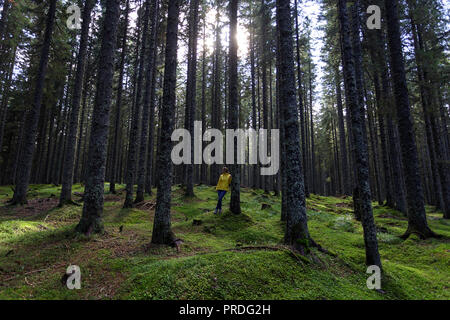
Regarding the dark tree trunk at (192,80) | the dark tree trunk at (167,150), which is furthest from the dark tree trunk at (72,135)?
the dark tree trunk at (167,150)

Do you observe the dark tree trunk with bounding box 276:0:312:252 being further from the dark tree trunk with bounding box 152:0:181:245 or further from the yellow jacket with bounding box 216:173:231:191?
the yellow jacket with bounding box 216:173:231:191

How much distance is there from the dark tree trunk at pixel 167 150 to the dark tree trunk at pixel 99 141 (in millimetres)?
2061

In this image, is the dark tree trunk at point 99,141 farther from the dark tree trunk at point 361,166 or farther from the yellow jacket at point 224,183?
the dark tree trunk at point 361,166

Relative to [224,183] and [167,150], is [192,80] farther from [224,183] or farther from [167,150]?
[167,150]

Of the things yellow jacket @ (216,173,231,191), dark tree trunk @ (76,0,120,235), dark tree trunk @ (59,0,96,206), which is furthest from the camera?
dark tree trunk @ (59,0,96,206)

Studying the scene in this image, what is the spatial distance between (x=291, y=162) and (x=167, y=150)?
12.2 feet

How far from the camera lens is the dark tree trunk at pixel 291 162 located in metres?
6.15

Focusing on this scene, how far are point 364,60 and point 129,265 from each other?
18.7 m

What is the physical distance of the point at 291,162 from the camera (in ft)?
20.9

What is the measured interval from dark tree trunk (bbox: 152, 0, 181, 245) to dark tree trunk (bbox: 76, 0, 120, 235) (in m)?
2.06

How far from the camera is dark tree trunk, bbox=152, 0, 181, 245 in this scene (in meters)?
6.75

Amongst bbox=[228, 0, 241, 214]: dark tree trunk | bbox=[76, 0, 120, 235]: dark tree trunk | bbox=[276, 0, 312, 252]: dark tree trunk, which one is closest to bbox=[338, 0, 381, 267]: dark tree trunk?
bbox=[276, 0, 312, 252]: dark tree trunk

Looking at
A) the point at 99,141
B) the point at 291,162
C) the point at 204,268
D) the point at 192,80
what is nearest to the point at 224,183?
the point at 291,162
